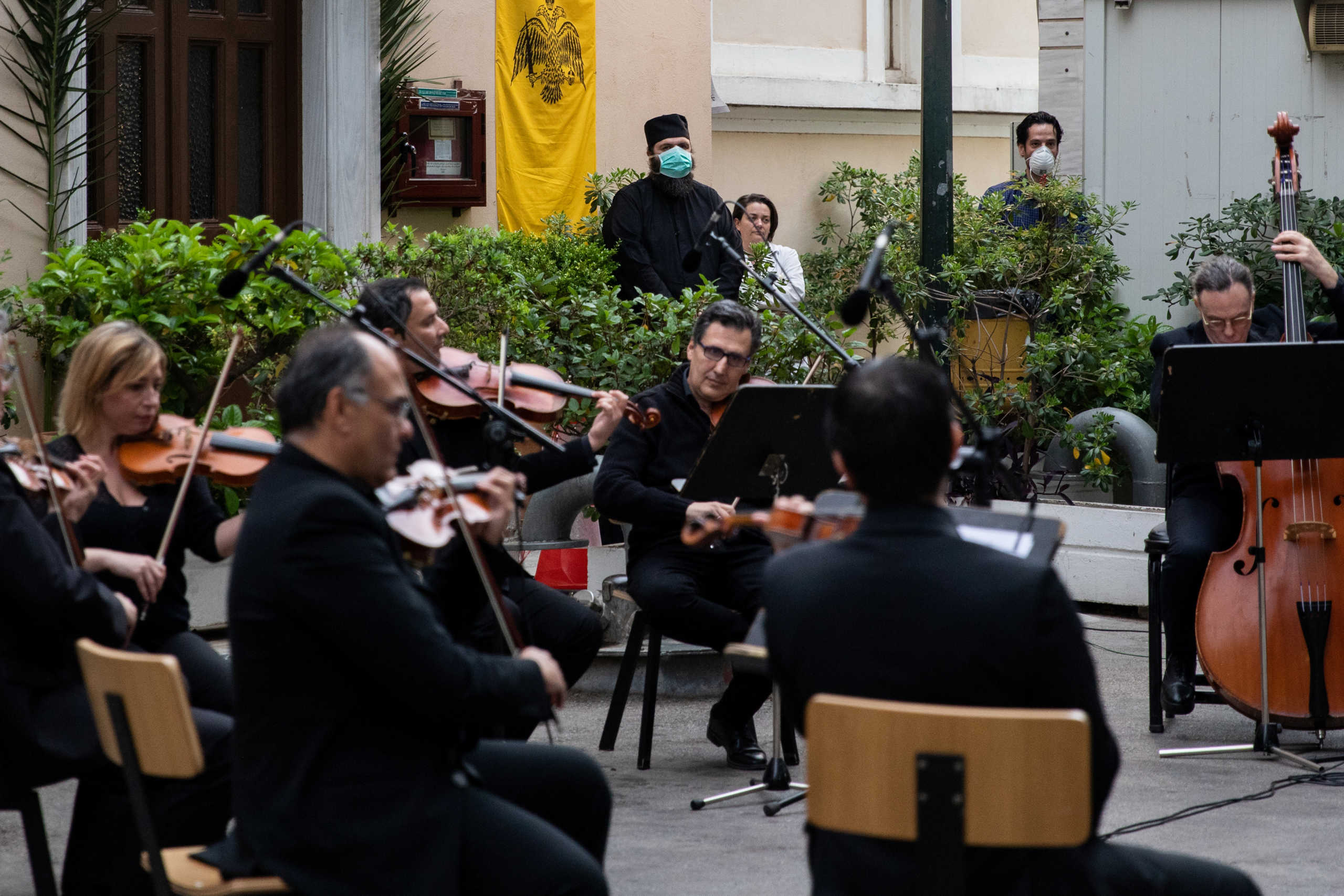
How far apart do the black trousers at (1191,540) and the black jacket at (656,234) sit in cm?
277

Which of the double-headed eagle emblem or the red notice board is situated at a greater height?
the double-headed eagle emblem

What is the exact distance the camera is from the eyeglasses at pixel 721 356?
205 inches

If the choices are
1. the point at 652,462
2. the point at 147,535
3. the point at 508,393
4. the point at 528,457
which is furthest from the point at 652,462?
the point at 147,535

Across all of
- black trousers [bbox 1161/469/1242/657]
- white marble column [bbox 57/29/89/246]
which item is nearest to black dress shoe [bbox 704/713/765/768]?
black trousers [bbox 1161/469/1242/657]

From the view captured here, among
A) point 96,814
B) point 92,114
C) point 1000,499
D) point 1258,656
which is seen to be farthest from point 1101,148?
point 96,814

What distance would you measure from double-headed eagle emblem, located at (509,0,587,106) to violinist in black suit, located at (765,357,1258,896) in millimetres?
7699

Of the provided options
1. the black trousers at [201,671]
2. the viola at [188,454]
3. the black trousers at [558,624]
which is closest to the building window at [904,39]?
the black trousers at [558,624]

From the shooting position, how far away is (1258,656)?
5215 mm

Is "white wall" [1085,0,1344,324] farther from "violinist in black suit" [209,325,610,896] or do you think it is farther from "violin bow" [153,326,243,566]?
"violinist in black suit" [209,325,610,896]

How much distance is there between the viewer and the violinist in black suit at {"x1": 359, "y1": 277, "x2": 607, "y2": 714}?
481 centimetres

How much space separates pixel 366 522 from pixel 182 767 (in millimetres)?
543

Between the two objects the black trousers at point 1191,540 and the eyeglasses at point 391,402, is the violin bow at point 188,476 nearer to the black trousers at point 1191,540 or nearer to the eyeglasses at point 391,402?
the eyeglasses at point 391,402

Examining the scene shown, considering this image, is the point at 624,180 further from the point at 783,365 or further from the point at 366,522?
the point at 366,522

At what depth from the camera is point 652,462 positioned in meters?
5.33
